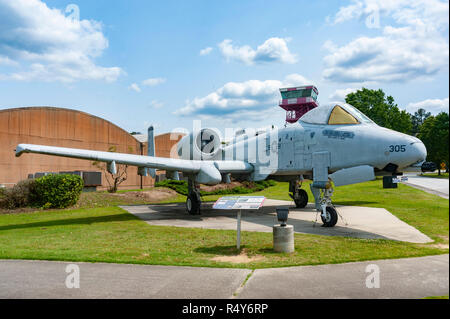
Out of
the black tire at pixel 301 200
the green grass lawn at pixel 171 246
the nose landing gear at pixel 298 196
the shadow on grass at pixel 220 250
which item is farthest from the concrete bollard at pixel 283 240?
the black tire at pixel 301 200

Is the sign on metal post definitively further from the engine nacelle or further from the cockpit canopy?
the engine nacelle

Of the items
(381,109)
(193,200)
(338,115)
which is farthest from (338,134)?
(381,109)

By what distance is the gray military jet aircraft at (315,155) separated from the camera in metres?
9.91

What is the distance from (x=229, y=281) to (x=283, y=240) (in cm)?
233

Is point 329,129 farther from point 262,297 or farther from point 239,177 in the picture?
point 262,297

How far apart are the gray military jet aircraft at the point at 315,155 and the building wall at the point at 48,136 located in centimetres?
1891

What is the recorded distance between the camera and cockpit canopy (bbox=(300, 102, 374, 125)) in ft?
36.1

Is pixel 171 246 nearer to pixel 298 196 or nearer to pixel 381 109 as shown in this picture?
pixel 298 196

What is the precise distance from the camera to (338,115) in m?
11.3

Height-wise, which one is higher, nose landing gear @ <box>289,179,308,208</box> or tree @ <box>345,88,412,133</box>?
tree @ <box>345,88,412,133</box>

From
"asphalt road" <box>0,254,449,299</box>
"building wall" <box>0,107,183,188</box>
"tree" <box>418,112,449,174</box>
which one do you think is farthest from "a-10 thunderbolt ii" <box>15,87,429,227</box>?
"building wall" <box>0,107,183,188</box>

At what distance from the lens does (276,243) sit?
7.46 metres
